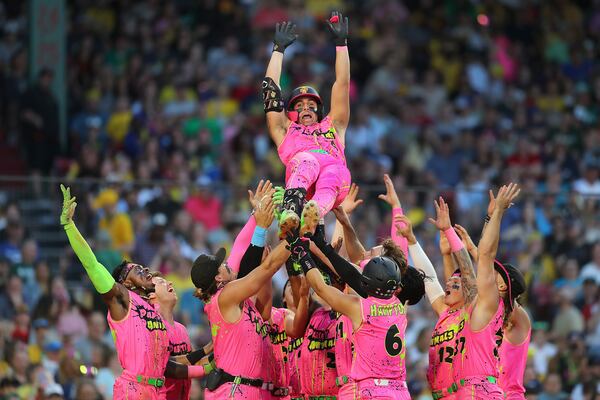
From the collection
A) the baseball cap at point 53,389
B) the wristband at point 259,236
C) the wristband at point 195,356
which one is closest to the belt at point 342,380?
the wristband at point 259,236

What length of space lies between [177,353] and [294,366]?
0.90 m

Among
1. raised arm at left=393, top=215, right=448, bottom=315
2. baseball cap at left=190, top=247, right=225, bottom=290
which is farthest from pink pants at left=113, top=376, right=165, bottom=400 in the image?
raised arm at left=393, top=215, right=448, bottom=315

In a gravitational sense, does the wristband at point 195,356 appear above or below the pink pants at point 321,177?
below

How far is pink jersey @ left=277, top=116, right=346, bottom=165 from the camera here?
9984mm

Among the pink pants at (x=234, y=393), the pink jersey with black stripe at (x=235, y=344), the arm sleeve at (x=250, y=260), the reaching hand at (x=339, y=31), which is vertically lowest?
the pink pants at (x=234, y=393)

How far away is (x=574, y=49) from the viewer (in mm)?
20906

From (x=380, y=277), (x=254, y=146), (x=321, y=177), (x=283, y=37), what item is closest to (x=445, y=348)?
(x=380, y=277)

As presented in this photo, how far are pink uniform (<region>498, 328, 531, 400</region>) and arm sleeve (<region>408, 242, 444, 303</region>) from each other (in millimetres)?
637

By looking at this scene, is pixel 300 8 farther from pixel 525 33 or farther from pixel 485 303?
pixel 485 303

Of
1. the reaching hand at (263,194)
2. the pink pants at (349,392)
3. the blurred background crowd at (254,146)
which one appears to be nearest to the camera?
the pink pants at (349,392)

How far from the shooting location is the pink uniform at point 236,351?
912cm

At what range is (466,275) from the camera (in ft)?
32.0

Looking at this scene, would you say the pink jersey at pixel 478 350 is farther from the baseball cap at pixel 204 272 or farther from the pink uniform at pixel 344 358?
the baseball cap at pixel 204 272

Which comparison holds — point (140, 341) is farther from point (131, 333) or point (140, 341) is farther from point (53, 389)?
point (53, 389)
